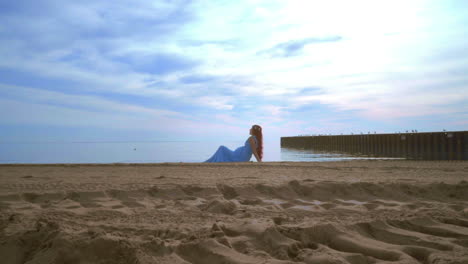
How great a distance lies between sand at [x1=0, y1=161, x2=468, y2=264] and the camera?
6.60 ft

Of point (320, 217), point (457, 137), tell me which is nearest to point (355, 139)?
point (457, 137)

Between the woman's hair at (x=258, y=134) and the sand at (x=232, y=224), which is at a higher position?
the woman's hair at (x=258, y=134)

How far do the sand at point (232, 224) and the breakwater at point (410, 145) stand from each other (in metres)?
15.5

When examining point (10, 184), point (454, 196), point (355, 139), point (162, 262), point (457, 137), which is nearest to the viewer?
point (162, 262)

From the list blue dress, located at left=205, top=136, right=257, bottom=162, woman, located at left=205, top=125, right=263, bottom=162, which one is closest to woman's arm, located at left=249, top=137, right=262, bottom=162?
woman, located at left=205, top=125, right=263, bottom=162

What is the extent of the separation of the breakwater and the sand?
15.5 meters

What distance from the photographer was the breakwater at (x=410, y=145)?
16516mm

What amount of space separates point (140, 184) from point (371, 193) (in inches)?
127

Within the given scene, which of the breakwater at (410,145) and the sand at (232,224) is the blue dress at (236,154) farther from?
the breakwater at (410,145)

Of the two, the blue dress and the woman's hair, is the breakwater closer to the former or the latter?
the woman's hair

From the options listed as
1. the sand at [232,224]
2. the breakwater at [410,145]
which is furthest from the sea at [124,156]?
the sand at [232,224]

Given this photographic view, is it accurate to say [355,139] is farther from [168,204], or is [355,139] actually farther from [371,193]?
[168,204]

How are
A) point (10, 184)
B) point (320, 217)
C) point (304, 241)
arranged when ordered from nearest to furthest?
point (304, 241) → point (320, 217) → point (10, 184)

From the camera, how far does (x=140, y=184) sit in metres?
4.28
